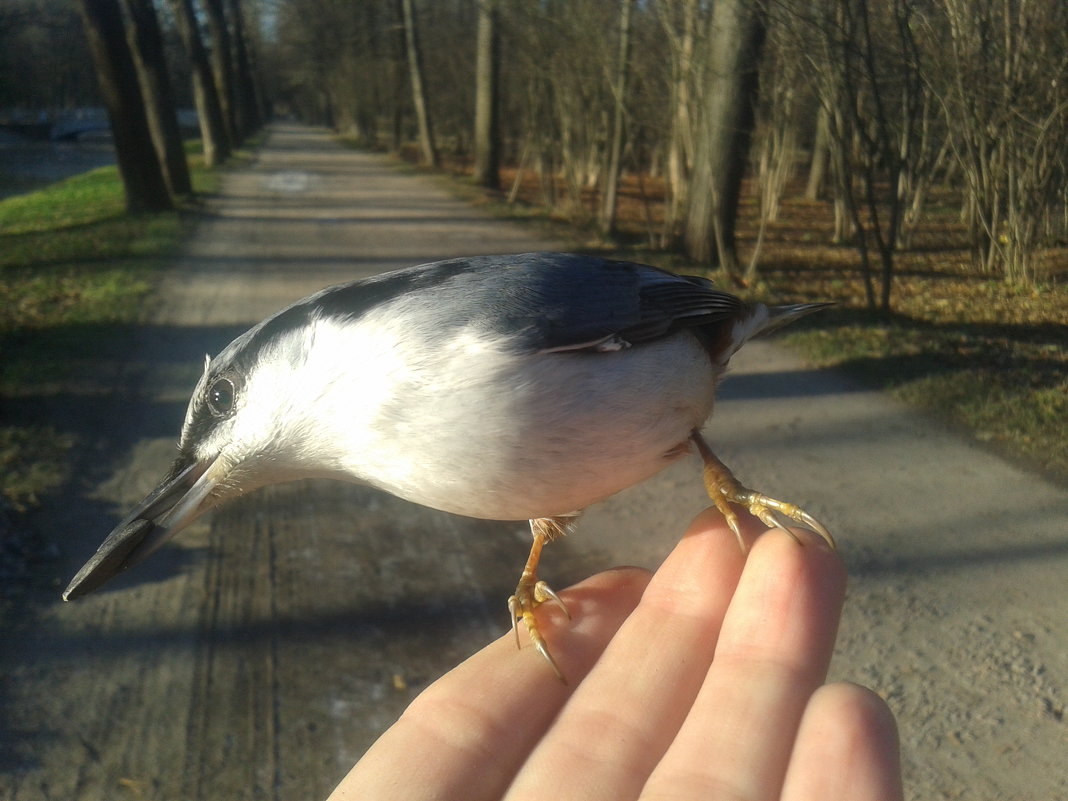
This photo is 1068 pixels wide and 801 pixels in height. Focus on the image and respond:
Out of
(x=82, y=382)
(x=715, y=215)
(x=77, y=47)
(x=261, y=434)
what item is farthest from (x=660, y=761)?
(x=77, y=47)

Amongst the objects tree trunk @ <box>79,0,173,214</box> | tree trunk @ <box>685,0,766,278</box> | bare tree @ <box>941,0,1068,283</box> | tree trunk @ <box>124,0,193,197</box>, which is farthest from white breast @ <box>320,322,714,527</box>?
tree trunk @ <box>124,0,193,197</box>

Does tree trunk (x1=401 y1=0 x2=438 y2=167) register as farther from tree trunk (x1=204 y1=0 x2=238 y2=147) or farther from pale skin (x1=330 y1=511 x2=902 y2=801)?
pale skin (x1=330 y1=511 x2=902 y2=801)

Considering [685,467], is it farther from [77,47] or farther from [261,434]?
[77,47]

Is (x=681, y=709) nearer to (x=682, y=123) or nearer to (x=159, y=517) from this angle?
(x=159, y=517)

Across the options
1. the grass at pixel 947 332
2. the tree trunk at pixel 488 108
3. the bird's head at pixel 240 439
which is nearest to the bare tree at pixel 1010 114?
the grass at pixel 947 332

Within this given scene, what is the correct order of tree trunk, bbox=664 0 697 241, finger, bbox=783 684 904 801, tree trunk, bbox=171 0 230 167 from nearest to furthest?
finger, bbox=783 684 904 801
tree trunk, bbox=664 0 697 241
tree trunk, bbox=171 0 230 167
